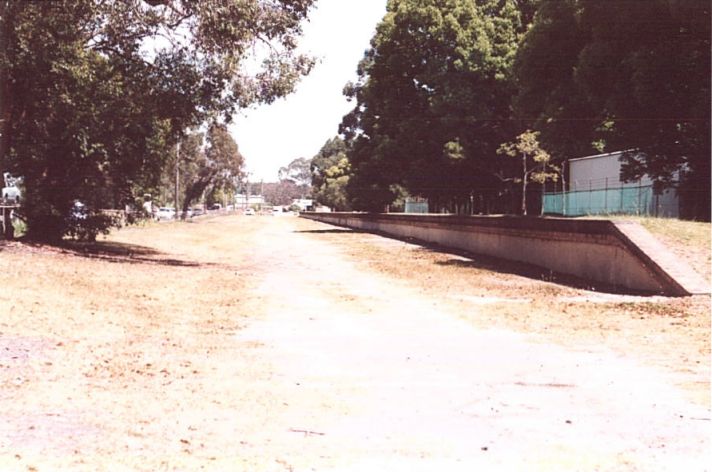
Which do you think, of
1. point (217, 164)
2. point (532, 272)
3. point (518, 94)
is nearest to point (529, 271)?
point (532, 272)

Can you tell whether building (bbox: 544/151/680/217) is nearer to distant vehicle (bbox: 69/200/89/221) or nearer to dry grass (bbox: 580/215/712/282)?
dry grass (bbox: 580/215/712/282)

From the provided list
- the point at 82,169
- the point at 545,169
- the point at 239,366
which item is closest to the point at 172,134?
the point at 82,169

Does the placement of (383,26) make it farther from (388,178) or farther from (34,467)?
(34,467)

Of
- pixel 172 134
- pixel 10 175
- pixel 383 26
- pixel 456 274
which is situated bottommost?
pixel 456 274

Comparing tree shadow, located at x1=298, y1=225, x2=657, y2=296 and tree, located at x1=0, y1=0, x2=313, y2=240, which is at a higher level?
tree, located at x1=0, y1=0, x2=313, y2=240

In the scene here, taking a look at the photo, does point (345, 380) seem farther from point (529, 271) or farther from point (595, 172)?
point (595, 172)

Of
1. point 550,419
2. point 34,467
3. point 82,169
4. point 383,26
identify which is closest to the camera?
point 34,467

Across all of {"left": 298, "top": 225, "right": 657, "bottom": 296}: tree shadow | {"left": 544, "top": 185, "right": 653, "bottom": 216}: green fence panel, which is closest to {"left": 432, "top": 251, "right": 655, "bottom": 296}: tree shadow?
{"left": 298, "top": 225, "right": 657, "bottom": 296}: tree shadow

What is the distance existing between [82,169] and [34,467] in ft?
64.3

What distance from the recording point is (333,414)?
558 cm

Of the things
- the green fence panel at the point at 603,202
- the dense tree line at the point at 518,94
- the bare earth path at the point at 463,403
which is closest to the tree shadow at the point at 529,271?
the green fence panel at the point at 603,202

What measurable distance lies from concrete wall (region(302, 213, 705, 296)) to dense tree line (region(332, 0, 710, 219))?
4.19 meters

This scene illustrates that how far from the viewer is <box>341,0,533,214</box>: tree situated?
40.5m

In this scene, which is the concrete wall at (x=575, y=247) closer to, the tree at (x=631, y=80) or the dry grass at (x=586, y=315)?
the dry grass at (x=586, y=315)
